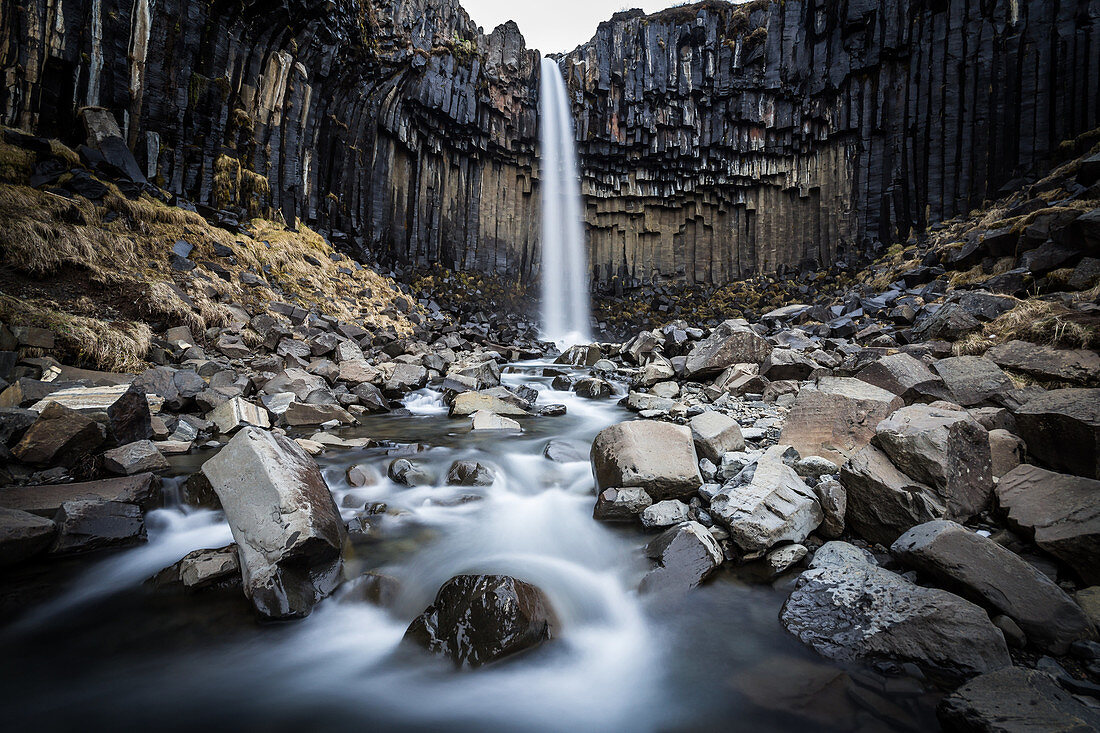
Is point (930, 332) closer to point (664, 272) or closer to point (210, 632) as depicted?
point (210, 632)

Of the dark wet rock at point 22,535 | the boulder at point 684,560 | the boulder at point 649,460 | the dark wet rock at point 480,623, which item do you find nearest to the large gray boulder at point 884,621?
the boulder at point 684,560

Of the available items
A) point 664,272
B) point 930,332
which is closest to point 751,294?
point 664,272

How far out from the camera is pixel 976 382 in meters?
4.18

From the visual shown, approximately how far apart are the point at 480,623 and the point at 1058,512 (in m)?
3.34

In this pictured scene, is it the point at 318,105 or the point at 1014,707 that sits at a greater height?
the point at 318,105

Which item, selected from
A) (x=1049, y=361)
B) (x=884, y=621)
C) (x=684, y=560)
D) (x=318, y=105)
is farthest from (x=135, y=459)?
(x=318, y=105)

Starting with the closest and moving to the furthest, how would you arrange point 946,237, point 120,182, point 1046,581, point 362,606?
point 1046,581 → point 362,606 → point 120,182 → point 946,237

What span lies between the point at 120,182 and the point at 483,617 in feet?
40.2

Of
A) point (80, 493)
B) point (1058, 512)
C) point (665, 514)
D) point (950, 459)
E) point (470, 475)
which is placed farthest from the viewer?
point (470, 475)

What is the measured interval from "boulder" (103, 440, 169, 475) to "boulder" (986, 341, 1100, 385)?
338 inches

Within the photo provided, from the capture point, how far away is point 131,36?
1004 centimetres

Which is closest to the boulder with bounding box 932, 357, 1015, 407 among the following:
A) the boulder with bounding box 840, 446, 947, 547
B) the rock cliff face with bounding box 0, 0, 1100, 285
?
the boulder with bounding box 840, 446, 947, 547

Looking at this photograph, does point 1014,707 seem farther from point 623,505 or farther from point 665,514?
point 623,505

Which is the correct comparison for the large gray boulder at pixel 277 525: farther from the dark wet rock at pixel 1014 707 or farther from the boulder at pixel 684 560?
the dark wet rock at pixel 1014 707
